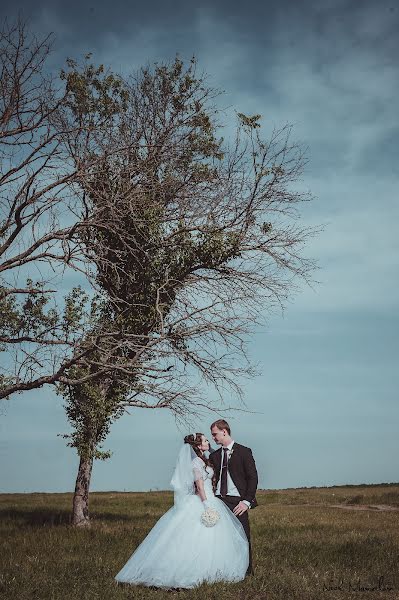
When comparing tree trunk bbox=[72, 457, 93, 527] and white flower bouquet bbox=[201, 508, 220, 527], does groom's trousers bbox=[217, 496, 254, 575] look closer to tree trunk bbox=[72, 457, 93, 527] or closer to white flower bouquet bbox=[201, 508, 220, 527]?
white flower bouquet bbox=[201, 508, 220, 527]

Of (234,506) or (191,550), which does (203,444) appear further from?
(191,550)

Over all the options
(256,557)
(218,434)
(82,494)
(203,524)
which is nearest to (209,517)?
(203,524)

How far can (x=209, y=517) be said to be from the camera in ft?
33.2

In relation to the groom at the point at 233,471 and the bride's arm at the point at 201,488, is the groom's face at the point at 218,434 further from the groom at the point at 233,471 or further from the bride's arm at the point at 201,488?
the bride's arm at the point at 201,488

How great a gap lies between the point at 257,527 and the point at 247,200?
32.5 feet

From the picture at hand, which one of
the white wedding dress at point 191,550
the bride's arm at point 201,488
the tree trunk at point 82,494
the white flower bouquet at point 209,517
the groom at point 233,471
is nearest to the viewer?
the white wedding dress at point 191,550

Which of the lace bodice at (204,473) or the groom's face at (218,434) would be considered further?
the groom's face at (218,434)

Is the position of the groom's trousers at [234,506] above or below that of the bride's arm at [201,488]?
below

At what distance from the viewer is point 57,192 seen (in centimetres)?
1561

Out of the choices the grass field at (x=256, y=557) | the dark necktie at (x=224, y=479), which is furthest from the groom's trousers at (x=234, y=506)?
the grass field at (x=256, y=557)

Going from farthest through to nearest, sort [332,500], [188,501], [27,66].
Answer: [332,500] → [27,66] → [188,501]

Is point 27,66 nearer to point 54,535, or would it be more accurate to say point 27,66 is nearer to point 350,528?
point 54,535

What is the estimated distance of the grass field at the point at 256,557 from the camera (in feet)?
31.5

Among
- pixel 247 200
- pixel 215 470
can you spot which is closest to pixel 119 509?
pixel 247 200
